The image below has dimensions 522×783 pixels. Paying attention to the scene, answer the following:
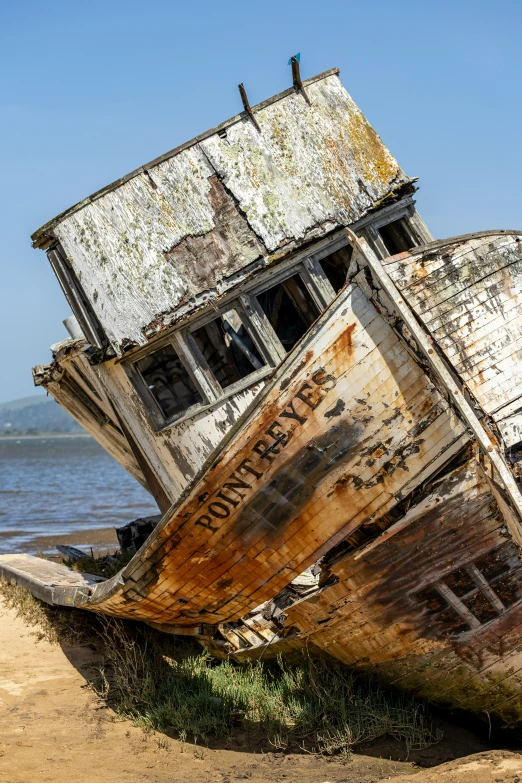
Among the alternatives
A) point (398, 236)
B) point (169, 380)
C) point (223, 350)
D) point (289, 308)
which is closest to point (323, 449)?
point (223, 350)

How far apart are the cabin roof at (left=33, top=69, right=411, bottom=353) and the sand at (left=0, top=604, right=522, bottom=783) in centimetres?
283

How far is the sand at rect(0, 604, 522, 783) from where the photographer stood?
517cm

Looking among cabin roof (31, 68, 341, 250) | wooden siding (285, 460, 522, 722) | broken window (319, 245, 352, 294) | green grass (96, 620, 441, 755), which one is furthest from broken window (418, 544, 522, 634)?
cabin roof (31, 68, 341, 250)

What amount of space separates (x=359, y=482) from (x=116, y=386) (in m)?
2.59

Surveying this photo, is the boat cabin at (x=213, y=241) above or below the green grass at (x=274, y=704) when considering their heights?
above

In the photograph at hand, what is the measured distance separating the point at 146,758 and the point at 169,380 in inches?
177

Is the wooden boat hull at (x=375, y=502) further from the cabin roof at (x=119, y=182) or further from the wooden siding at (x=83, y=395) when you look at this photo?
the wooden siding at (x=83, y=395)

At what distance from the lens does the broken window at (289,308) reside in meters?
7.14

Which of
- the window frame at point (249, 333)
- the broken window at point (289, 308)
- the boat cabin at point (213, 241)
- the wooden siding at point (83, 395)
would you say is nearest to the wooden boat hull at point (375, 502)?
the boat cabin at point (213, 241)

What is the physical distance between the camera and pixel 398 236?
24.5 ft

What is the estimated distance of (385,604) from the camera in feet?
17.7

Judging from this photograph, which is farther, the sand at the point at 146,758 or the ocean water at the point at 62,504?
the ocean water at the point at 62,504

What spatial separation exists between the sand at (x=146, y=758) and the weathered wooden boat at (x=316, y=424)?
0.50 m

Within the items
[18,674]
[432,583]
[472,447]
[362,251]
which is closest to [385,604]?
[432,583]
